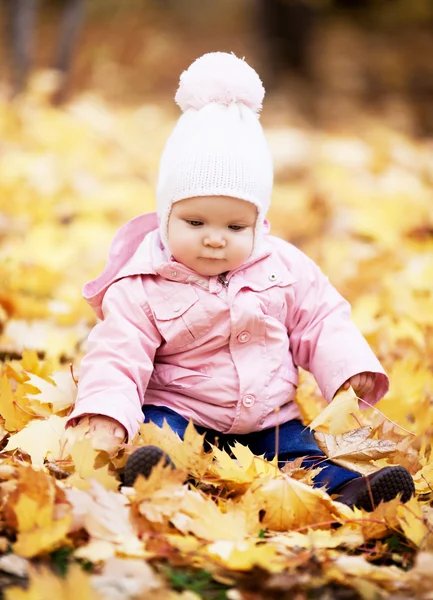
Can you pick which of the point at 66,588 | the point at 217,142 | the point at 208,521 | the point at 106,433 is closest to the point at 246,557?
the point at 208,521

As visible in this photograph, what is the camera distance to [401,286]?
151 inches

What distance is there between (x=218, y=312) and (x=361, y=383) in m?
0.45

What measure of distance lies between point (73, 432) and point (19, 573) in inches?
20.4

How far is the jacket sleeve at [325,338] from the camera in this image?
2.25m

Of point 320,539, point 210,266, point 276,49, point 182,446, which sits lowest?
point 320,539

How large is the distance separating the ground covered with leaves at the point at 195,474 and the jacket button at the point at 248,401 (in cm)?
17

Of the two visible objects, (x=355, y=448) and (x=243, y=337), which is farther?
(x=243, y=337)

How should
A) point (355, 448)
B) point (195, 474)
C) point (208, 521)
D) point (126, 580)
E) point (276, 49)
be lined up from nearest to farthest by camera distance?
point (126, 580) < point (208, 521) < point (195, 474) < point (355, 448) < point (276, 49)

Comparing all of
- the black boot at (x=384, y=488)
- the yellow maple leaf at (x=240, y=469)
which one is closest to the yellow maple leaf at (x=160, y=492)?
the yellow maple leaf at (x=240, y=469)

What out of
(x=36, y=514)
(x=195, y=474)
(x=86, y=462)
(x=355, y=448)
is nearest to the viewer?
(x=36, y=514)

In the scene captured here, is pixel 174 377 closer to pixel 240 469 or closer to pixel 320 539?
pixel 240 469

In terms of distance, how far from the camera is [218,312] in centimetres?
218

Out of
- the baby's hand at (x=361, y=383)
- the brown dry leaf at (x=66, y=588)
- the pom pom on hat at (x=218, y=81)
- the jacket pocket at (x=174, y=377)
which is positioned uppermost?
the pom pom on hat at (x=218, y=81)

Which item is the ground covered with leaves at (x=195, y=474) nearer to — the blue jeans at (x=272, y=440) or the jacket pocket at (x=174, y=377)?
the blue jeans at (x=272, y=440)
